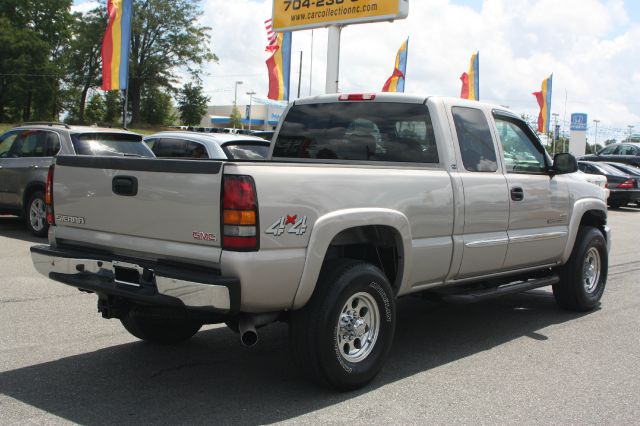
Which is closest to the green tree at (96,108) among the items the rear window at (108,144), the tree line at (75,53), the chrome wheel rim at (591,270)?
the tree line at (75,53)

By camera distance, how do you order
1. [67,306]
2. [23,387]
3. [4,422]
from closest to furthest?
[4,422], [23,387], [67,306]

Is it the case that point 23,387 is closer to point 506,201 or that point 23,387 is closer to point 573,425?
point 573,425

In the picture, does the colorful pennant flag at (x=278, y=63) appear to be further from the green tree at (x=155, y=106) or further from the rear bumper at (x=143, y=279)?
the green tree at (x=155, y=106)

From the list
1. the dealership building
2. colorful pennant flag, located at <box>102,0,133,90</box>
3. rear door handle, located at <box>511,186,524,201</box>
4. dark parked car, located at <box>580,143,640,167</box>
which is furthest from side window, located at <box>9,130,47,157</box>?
the dealership building

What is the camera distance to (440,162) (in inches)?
209

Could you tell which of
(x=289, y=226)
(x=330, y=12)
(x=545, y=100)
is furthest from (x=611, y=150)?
(x=289, y=226)

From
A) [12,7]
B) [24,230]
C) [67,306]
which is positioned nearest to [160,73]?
[12,7]

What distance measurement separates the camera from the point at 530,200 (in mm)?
6051

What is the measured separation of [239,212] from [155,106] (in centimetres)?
7449

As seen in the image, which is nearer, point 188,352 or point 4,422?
point 4,422

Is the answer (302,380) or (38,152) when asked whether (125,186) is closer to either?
(302,380)

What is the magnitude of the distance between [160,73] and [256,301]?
6877 centimetres

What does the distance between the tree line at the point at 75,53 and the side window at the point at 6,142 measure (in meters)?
56.3

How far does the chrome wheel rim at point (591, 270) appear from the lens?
7156 millimetres
